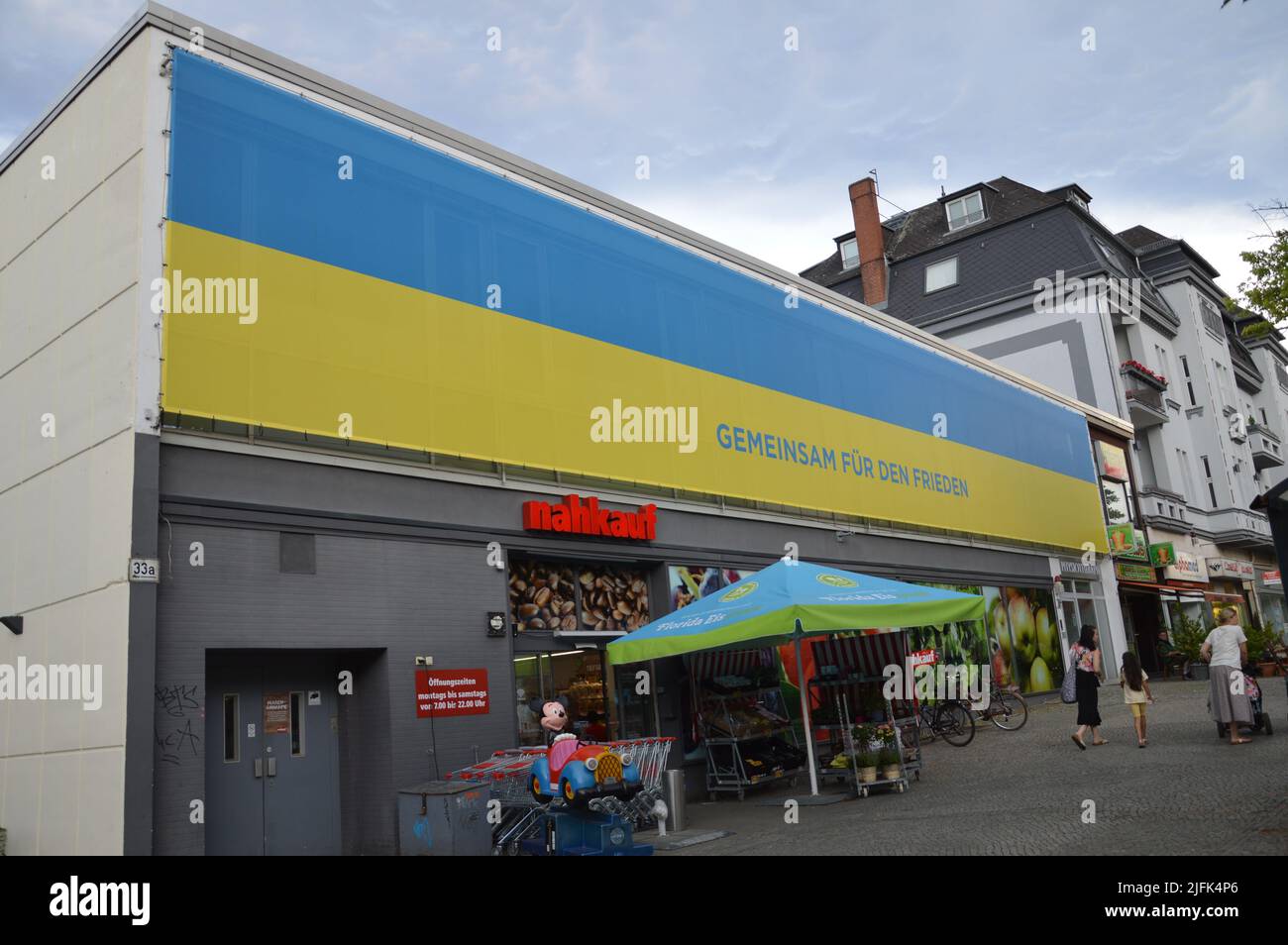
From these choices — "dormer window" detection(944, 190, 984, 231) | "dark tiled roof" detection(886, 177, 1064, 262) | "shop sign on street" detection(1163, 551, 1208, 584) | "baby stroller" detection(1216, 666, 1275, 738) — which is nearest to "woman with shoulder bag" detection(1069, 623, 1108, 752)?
"baby stroller" detection(1216, 666, 1275, 738)

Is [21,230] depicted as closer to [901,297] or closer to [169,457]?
[169,457]

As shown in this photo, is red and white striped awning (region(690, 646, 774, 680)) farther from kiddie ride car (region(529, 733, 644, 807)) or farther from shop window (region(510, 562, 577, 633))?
kiddie ride car (region(529, 733, 644, 807))

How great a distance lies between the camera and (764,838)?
10875mm

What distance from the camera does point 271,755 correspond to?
11.7 metres

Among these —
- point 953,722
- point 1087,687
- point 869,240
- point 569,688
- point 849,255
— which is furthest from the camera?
point 849,255

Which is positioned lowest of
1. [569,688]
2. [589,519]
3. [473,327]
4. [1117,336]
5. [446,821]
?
[446,821]

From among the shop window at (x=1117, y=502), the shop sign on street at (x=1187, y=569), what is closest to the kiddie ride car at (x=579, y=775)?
the shop window at (x=1117, y=502)

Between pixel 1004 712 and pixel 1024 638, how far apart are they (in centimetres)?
790

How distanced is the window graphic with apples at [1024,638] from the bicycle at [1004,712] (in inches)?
174

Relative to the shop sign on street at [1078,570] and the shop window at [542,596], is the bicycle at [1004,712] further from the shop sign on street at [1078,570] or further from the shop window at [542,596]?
the shop sign on street at [1078,570]

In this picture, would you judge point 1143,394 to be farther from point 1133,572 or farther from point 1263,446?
point 1263,446

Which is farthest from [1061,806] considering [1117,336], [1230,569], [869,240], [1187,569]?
[1230,569]

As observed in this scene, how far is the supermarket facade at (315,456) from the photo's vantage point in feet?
35.2

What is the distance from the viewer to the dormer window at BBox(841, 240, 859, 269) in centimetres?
4534
